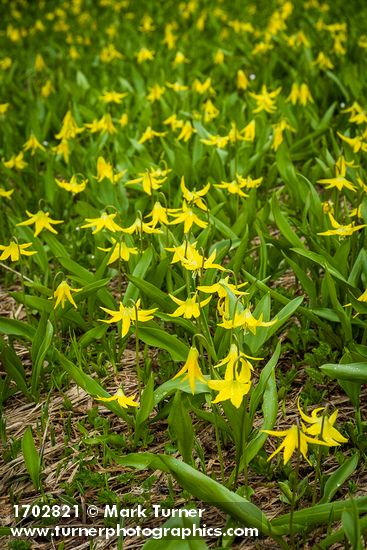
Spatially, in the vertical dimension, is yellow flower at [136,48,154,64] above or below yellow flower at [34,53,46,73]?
above

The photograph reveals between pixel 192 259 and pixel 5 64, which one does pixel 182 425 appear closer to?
pixel 192 259

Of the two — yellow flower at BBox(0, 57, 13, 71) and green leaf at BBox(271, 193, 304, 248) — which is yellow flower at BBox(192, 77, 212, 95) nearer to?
green leaf at BBox(271, 193, 304, 248)

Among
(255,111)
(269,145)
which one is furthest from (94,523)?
(255,111)

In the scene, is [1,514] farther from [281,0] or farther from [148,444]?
[281,0]

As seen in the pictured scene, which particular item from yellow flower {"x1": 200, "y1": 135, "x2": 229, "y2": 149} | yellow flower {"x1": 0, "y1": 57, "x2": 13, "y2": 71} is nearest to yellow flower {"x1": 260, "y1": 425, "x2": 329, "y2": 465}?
yellow flower {"x1": 200, "y1": 135, "x2": 229, "y2": 149}

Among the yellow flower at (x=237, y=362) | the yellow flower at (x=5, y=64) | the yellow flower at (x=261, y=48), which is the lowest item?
the yellow flower at (x=5, y=64)

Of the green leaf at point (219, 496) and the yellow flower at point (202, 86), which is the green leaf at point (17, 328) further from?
the yellow flower at point (202, 86)

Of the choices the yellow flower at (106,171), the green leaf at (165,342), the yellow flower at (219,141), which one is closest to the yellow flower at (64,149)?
the yellow flower at (106,171)

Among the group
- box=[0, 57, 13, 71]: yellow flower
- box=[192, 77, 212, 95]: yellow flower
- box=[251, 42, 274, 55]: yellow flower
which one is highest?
box=[192, 77, 212, 95]: yellow flower

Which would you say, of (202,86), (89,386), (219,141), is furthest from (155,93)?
(89,386)

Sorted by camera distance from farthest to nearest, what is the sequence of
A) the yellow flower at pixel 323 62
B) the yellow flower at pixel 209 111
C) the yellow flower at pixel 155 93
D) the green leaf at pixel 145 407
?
the yellow flower at pixel 323 62, the yellow flower at pixel 155 93, the yellow flower at pixel 209 111, the green leaf at pixel 145 407

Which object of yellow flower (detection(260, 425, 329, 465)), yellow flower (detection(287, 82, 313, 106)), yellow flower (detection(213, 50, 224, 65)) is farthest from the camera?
yellow flower (detection(213, 50, 224, 65))

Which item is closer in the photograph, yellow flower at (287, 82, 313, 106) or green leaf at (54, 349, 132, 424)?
green leaf at (54, 349, 132, 424)
